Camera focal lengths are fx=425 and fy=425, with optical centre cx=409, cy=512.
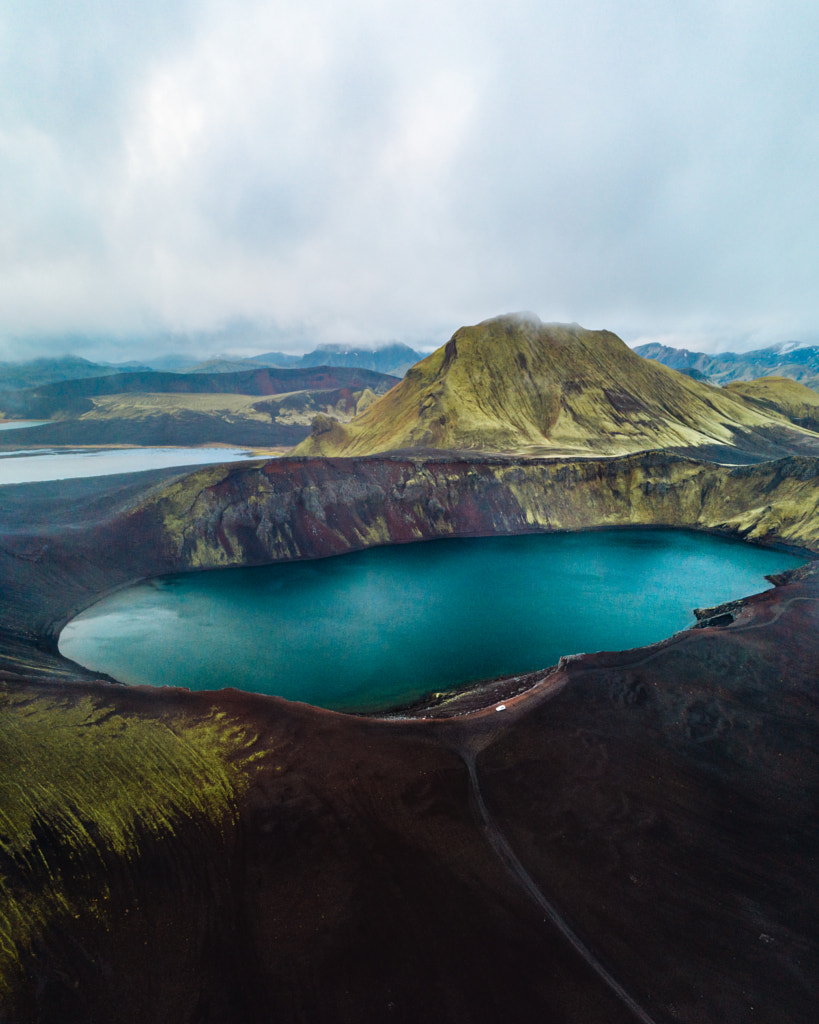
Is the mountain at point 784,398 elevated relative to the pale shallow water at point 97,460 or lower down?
elevated

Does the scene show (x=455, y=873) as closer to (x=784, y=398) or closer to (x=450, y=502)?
(x=450, y=502)

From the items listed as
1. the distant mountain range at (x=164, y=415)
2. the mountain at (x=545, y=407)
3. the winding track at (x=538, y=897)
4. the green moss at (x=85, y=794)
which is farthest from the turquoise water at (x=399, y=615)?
the distant mountain range at (x=164, y=415)

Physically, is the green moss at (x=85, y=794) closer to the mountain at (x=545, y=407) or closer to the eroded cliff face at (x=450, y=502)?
the eroded cliff face at (x=450, y=502)

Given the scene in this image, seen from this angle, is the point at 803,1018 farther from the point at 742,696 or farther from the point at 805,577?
the point at 805,577

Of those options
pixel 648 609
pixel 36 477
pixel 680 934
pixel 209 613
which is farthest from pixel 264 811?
pixel 36 477

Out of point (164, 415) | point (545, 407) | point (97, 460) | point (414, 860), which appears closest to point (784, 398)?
point (545, 407)
